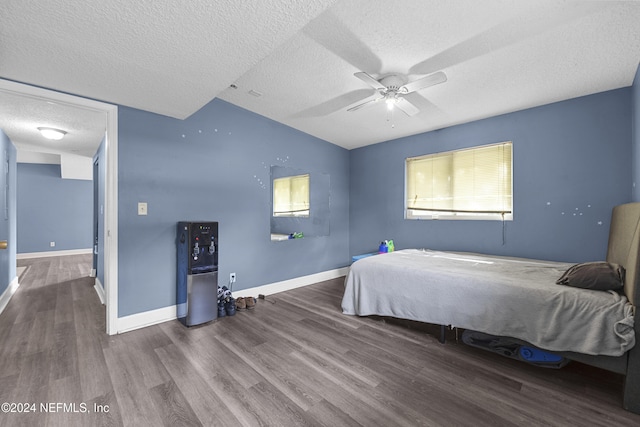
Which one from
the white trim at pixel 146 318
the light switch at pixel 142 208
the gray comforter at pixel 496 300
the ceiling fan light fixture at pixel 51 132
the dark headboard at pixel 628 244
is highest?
the ceiling fan light fixture at pixel 51 132

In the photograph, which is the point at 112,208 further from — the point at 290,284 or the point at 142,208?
the point at 290,284

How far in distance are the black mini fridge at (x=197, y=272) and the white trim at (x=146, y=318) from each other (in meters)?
0.09

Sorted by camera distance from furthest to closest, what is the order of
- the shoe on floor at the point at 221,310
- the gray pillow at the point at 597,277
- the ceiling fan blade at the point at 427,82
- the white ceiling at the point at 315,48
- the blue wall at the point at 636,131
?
the shoe on floor at the point at 221,310 < the blue wall at the point at 636,131 < the ceiling fan blade at the point at 427,82 < the gray pillow at the point at 597,277 < the white ceiling at the point at 315,48

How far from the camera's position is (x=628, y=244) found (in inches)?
80.2

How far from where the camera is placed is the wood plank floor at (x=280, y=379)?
156 centimetres

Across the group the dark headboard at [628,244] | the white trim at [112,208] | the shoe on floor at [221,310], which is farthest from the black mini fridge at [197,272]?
the dark headboard at [628,244]

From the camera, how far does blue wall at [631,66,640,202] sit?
2410 mm

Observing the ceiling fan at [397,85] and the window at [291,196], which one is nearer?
the ceiling fan at [397,85]

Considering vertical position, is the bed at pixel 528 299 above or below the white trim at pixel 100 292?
above

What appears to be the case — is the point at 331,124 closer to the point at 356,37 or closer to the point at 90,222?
the point at 356,37

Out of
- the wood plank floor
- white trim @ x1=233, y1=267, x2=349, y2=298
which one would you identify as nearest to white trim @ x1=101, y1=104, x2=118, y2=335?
the wood plank floor

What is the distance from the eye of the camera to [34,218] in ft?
22.8

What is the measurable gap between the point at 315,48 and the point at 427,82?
101cm

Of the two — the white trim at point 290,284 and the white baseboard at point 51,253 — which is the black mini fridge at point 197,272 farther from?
the white baseboard at point 51,253
